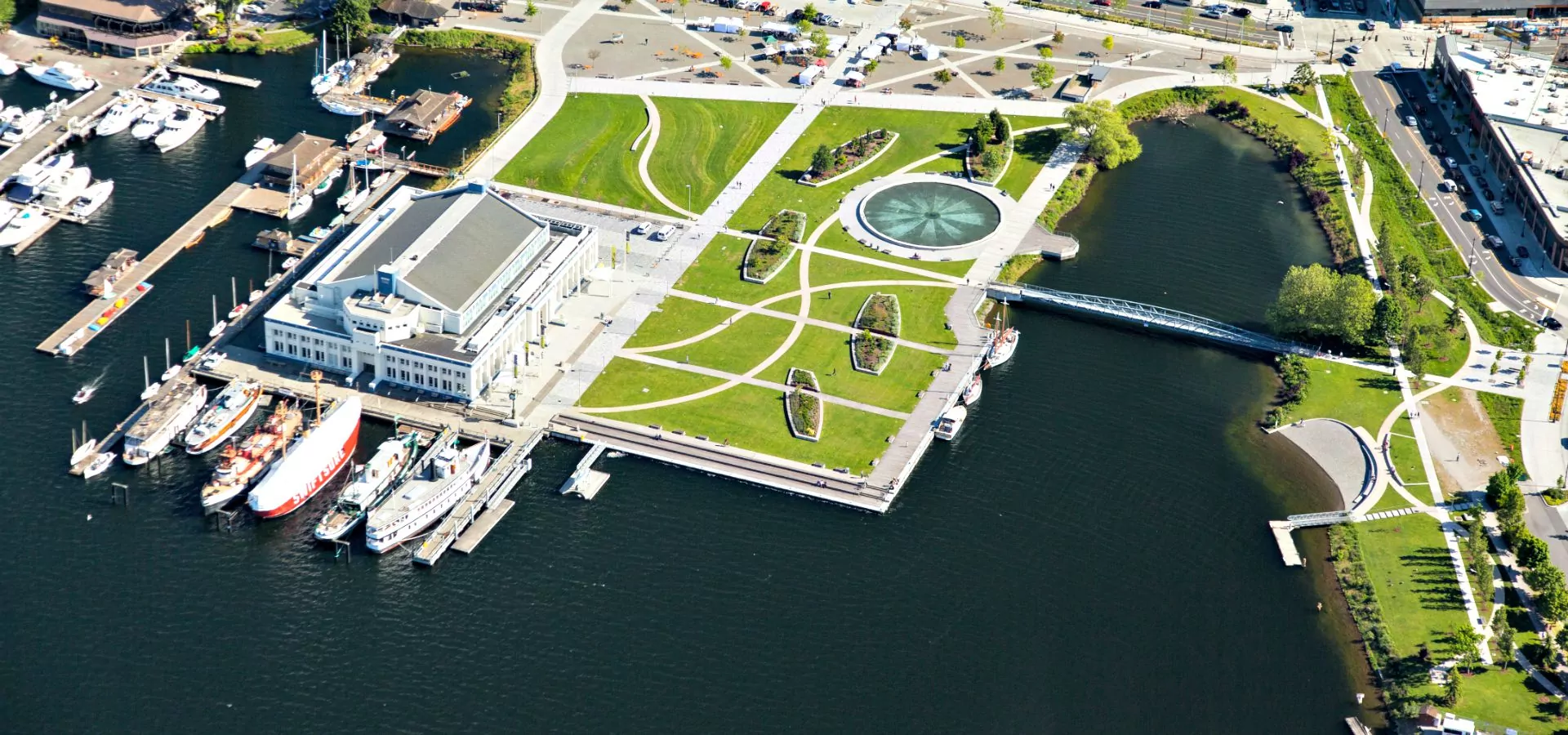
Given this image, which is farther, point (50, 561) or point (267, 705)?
point (50, 561)

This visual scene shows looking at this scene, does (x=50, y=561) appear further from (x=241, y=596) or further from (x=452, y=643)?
(x=452, y=643)

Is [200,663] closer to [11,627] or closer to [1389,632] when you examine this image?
[11,627]

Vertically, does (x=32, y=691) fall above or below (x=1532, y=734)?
above

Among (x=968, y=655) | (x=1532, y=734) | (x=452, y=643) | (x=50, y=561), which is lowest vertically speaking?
(x=1532, y=734)

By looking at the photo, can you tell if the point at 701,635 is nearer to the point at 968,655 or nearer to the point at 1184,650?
the point at 968,655

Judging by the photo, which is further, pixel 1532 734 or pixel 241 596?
pixel 241 596

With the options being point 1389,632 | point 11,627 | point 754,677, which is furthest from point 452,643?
point 1389,632

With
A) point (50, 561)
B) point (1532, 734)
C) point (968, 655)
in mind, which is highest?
point (50, 561)

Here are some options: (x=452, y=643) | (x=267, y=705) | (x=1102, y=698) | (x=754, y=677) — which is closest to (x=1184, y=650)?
(x=1102, y=698)

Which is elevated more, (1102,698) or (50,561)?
→ (50,561)
